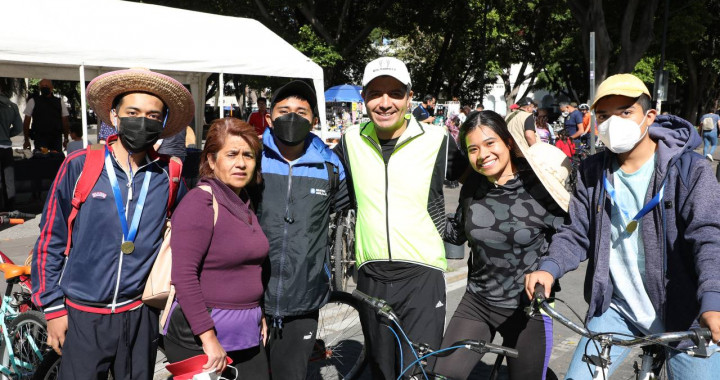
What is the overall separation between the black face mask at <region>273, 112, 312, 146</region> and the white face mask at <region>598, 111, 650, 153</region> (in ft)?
4.53

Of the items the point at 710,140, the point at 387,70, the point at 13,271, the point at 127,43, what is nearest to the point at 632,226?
the point at 387,70

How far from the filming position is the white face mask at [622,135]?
256cm

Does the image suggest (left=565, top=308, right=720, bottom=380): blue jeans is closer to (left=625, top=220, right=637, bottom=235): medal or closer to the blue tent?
(left=625, top=220, right=637, bottom=235): medal

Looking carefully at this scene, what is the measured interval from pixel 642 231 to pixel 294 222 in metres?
1.54

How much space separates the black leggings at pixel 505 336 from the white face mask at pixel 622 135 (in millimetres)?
905

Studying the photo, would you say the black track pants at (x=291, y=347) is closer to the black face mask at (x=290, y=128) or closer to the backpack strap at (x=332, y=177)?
the backpack strap at (x=332, y=177)

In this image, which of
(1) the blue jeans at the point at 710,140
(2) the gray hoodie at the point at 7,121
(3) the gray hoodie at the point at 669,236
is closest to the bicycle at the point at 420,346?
(3) the gray hoodie at the point at 669,236

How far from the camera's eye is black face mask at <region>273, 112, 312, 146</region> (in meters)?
3.01

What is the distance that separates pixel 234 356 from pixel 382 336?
80 centimetres

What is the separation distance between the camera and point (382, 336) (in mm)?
3240

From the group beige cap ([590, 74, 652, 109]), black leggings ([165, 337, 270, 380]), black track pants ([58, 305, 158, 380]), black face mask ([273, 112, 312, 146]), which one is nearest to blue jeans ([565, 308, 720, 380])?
beige cap ([590, 74, 652, 109])

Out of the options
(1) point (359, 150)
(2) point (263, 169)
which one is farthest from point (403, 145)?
(2) point (263, 169)

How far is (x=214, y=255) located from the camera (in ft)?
8.64

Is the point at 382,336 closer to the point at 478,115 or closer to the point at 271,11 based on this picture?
the point at 478,115
